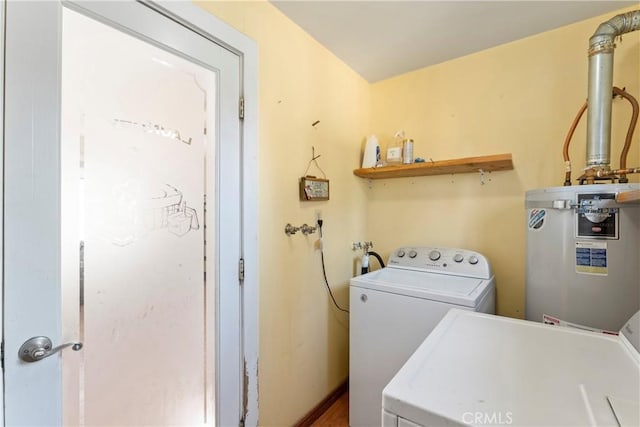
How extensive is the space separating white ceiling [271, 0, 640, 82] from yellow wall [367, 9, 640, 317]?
0.11 metres

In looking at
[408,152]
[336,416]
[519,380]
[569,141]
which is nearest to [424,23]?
[408,152]

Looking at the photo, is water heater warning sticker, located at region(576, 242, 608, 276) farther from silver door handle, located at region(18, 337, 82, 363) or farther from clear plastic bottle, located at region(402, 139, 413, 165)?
silver door handle, located at region(18, 337, 82, 363)

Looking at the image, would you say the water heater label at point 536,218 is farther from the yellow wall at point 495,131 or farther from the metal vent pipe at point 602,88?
the yellow wall at point 495,131

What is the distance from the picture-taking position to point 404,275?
1.89 m

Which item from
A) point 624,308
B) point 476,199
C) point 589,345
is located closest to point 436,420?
point 589,345

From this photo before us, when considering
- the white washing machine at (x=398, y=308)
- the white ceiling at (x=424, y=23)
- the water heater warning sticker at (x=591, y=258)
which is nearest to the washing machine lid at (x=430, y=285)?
the white washing machine at (x=398, y=308)

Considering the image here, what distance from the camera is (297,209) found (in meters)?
1.73

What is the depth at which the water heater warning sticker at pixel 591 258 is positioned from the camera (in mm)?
1213

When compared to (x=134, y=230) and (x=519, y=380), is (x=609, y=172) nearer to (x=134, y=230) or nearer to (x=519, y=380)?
(x=519, y=380)

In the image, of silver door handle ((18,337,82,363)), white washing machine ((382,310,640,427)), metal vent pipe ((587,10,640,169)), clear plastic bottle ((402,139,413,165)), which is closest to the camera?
white washing machine ((382,310,640,427))

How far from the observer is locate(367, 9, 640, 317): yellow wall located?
5.49 feet

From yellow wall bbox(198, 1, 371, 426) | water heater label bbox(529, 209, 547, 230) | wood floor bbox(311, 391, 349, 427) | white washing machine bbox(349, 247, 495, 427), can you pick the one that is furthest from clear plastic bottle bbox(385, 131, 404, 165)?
wood floor bbox(311, 391, 349, 427)

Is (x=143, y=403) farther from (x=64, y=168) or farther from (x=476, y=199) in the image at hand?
(x=476, y=199)

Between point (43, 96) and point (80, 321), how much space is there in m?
0.69
